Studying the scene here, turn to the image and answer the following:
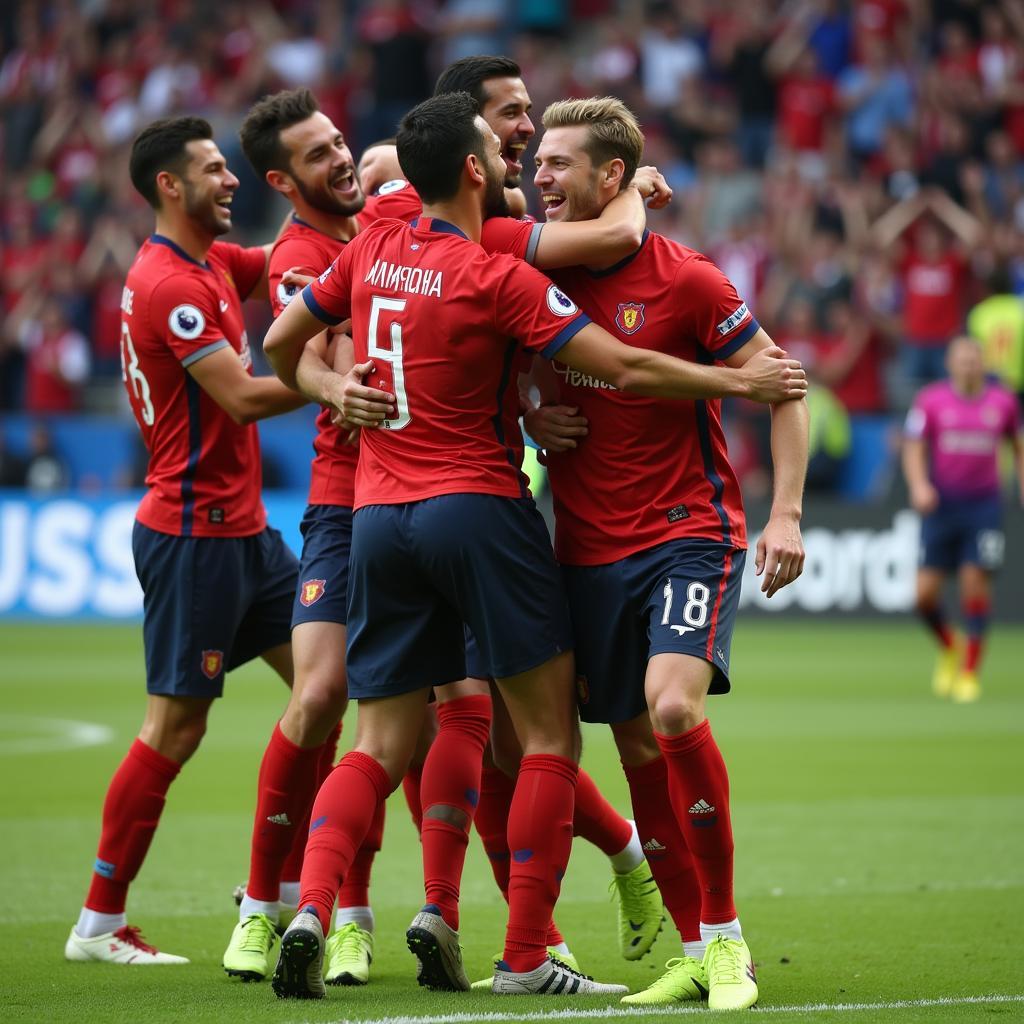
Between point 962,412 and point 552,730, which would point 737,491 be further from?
point 962,412

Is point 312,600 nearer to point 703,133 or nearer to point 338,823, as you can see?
point 338,823

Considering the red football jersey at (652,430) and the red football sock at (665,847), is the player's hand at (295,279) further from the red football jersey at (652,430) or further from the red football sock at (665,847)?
the red football sock at (665,847)

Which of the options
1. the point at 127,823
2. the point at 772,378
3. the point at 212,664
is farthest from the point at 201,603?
the point at 772,378

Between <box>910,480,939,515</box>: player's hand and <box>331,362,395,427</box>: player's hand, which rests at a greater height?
<box>331,362,395,427</box>: player's hand

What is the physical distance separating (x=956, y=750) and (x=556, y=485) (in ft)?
19.6

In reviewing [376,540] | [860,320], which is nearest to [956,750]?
[376,540]

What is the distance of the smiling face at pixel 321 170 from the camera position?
6.14m

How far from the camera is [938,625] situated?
13.9 m

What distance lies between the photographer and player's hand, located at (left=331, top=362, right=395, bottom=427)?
515 cm

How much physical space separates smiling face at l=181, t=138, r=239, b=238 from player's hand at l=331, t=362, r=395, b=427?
1.40 metres

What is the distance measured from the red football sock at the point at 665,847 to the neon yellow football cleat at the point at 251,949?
1.16 metres

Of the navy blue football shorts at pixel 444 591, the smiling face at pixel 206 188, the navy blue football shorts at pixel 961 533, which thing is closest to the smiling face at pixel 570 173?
the navy blue football shorts at pixel 444 591

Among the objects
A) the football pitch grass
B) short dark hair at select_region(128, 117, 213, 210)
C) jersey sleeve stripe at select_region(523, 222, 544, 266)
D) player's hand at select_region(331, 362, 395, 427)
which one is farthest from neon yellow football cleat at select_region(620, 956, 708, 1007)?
short dark hair at select_region(128, 117, 213, 210)

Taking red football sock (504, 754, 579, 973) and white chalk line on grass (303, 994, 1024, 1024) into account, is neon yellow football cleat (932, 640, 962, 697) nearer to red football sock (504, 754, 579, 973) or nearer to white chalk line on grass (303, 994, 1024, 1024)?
white chalk line on grass (303, 994, 1024, 1024)
